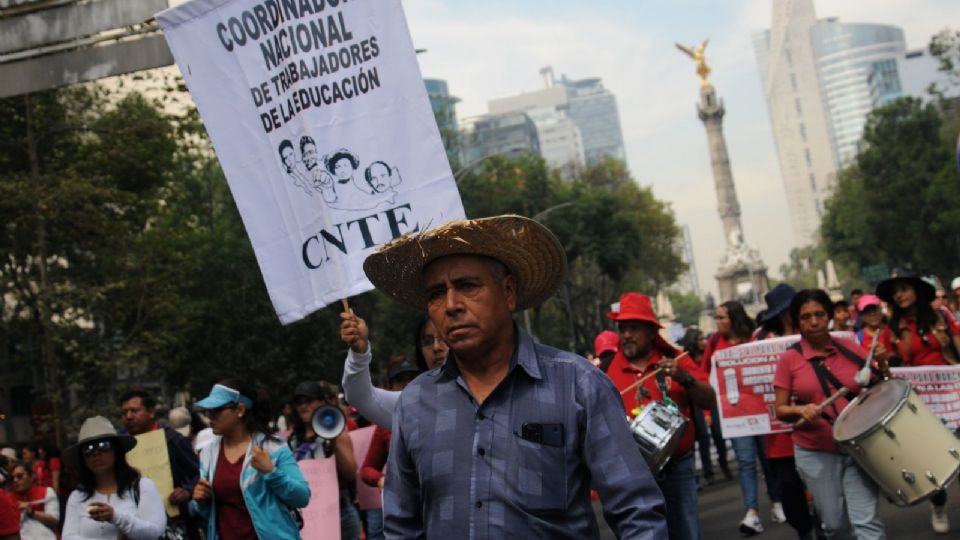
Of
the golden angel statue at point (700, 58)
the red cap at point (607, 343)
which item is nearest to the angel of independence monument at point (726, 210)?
the golden angel statue at point (700, 58)

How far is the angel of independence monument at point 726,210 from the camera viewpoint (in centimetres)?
9669

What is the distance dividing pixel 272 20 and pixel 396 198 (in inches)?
38.0

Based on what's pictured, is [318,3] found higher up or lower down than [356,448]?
higher up

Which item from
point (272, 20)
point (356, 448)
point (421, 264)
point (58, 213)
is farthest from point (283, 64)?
point (58, 213)

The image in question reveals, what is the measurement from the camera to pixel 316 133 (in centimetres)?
582

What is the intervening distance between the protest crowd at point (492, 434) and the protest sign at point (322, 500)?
18mm

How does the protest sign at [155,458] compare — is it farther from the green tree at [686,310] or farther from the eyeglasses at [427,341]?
the green tree at [686,310]

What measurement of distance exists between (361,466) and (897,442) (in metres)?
3.32

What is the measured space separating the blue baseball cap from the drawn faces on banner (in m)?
1.73

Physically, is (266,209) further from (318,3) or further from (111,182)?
(111,182)

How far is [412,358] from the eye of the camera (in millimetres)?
8438

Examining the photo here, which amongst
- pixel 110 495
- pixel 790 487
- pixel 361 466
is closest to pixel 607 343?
pixel 790 487

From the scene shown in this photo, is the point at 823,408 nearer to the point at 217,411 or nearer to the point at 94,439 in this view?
the point at 217,411

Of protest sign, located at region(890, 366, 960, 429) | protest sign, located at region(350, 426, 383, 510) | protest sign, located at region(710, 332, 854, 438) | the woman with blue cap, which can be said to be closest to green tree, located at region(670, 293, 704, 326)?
protest sign, located at region(710, 332, 854, 438)
